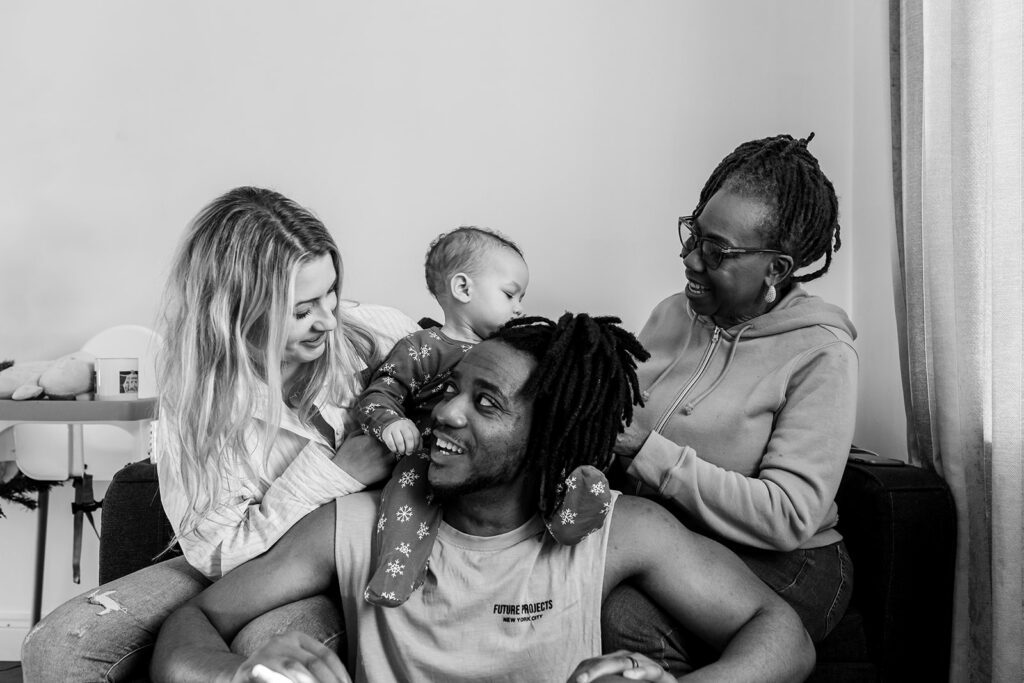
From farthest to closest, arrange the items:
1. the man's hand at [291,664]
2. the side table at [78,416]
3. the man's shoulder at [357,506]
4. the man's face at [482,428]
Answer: the side table at [78,416] → the man's shoulder at [357,506] → the man's face at [482,428] → the man's hand at [291,664]

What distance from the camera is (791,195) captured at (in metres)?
1.83

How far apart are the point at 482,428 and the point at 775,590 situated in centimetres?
65

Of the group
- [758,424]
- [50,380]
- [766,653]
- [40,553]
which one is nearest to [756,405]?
[758,424]

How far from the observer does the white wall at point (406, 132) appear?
2799mm

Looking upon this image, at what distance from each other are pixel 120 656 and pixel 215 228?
0.75m

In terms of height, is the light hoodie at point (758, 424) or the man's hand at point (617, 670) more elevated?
the light hoodie at point (758, 424)

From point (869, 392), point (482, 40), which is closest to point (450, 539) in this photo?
point (869, 392)

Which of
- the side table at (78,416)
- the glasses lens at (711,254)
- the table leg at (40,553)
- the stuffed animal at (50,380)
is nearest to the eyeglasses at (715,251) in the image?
the glasses lens at (711,254)

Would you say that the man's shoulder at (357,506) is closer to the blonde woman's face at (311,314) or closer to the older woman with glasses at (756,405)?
the blonde woman's face at (311,314)

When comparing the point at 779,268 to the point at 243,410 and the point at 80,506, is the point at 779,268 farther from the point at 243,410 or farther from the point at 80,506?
the point at 80,506

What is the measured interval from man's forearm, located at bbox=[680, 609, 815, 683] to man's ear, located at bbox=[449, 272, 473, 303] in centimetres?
85

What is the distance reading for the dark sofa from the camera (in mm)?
1697

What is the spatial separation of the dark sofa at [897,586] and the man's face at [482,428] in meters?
0.72

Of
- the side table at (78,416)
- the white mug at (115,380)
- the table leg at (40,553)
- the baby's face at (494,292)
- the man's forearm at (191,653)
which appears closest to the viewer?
the man's forearm at (191,653)
